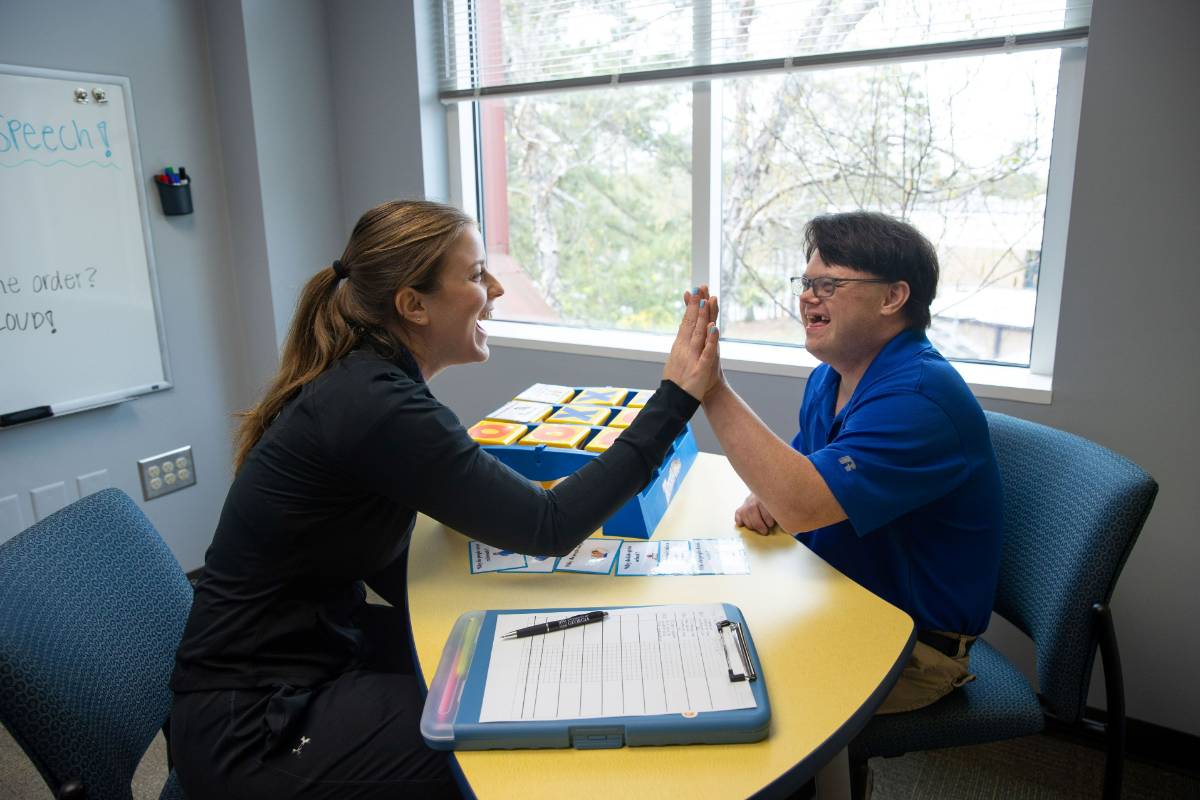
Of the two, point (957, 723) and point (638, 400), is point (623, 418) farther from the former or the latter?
point (957, 723)

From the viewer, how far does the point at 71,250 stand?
8.19ft

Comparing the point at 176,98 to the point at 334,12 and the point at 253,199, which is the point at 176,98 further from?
the point at 334,12

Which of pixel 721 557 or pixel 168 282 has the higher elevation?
pixel 168 282

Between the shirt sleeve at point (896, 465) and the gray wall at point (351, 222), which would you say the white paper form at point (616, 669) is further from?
the gray wall at point (351, 222)

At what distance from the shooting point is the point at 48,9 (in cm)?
240

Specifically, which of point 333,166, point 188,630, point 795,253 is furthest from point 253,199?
point 188,630

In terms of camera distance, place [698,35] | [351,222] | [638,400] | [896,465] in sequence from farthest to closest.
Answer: [351,222] → [698,35] → [638,400] → [896,465]

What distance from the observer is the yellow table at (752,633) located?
2.99ft

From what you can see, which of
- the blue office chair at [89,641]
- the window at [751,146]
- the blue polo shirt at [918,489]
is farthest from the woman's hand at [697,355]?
the window at [751,146]

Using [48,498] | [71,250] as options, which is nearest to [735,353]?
[71,250]

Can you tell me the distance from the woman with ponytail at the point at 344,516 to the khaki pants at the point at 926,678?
54 centimetres

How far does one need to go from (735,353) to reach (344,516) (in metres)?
1.58

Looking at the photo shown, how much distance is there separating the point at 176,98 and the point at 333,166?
56cm

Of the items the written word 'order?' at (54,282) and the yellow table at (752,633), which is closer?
the yellow table at (752,633)
